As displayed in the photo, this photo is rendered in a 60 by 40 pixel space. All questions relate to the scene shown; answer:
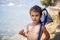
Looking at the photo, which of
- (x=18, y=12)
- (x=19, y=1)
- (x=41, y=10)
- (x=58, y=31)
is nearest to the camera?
(x=41, y=10)

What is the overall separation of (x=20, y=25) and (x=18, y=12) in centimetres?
35

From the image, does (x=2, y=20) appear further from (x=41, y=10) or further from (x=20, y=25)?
(x=41, y=10)

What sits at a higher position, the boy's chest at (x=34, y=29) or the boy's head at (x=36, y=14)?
the boy's head at (x=36, y=14)

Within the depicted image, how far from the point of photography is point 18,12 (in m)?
2.43

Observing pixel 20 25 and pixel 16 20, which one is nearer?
pixel 20 25

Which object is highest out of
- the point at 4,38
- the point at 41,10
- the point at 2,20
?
the point at 41,10

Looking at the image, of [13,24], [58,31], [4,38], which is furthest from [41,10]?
[13,24]

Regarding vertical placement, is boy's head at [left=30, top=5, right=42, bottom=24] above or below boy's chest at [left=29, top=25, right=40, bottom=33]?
above

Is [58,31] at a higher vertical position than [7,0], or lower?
lower

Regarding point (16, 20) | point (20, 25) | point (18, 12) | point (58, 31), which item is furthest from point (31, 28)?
point (18, 12)

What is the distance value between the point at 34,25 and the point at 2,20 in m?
1.07

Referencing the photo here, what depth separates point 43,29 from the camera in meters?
1.15

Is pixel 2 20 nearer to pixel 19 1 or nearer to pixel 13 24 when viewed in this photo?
pixel 13 24

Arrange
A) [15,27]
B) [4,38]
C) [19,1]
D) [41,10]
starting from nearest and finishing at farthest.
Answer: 1. [41,10]
2. [4,38]
3. [15,27]
4. [19,1]
